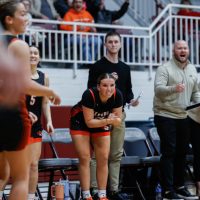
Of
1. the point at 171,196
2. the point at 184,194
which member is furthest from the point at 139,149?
the point at 171,196

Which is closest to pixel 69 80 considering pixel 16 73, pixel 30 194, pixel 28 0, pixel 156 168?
pixel 28 0

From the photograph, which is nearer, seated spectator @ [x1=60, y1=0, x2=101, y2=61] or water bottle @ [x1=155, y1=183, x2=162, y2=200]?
water bottle @ [x1=155, y1=183, x2=162, y2=200]

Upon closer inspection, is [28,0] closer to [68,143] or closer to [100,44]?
[100,44]

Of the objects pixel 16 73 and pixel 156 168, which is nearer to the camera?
pixel 16 73

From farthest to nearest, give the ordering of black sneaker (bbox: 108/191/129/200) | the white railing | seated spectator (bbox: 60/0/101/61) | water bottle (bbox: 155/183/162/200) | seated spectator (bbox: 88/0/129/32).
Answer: seated spectator (bbox: 88/0/129/32)
seated spectator (bbox: 60/0/101/61)
the white railing
water bottle (bbox: 155/183/162/200)
black sneaker (bbox: 108/191/129/200)

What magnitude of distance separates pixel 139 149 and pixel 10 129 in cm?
574

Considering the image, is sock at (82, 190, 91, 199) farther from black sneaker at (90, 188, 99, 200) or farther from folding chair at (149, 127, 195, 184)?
folding chair at (149, 127, 195, 184)

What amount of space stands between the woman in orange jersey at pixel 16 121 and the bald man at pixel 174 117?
132 inches

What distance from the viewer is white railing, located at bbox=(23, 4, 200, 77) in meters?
12.6

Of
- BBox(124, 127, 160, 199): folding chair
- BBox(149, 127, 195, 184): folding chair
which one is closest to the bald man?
BBox(124, 127, 160, 199): folding chair

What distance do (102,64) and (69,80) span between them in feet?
9.55

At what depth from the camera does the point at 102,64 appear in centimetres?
966

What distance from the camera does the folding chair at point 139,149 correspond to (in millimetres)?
10039

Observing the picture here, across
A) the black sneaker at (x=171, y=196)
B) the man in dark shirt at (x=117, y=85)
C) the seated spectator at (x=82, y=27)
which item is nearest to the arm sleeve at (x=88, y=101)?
the man in dark shirt at (x=117, y=85)
